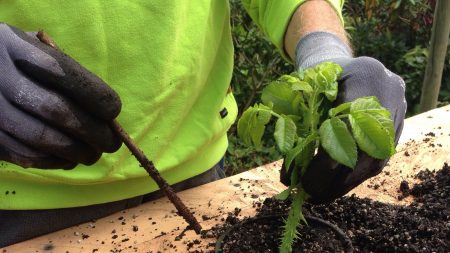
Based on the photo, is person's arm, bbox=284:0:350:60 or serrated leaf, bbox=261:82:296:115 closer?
serrated leaf, bbox=261:82:296:115

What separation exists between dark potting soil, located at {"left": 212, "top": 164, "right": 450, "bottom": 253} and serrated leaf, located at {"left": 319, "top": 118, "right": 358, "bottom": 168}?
0.86 feet

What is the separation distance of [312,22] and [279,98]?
48 centimetres

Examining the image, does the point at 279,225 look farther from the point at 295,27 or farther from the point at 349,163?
the point at 295,27

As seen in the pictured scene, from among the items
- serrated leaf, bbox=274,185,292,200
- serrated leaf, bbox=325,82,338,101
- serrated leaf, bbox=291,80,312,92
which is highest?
serrated leaf, bbox=291,80,312,92

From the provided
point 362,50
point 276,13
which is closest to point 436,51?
point 362,50

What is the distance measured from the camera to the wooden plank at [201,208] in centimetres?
136

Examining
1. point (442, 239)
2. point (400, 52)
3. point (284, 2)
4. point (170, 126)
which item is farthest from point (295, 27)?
point (400, 52)

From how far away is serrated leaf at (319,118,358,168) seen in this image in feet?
3.34

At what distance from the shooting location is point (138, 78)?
141 centimetres

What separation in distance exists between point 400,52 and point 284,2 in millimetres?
2754

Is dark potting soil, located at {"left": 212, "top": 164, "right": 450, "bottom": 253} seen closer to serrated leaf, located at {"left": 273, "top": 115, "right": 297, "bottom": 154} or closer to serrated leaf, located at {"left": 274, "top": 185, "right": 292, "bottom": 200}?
serrated leaf, located at {"left": 274, "top": 185, "right": 292, "bottom": 200}

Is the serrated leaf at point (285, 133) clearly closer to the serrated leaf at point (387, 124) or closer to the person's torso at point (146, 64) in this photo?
the serrated leaf at point (387, 124)

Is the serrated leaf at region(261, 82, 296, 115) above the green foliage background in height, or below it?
above

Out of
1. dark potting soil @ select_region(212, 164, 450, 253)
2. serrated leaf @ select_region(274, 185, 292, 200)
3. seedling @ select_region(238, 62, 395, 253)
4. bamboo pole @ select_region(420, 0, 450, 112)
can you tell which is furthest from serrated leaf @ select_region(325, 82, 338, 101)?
bamboo pole @ select_region(420, 0, 450, 112)
